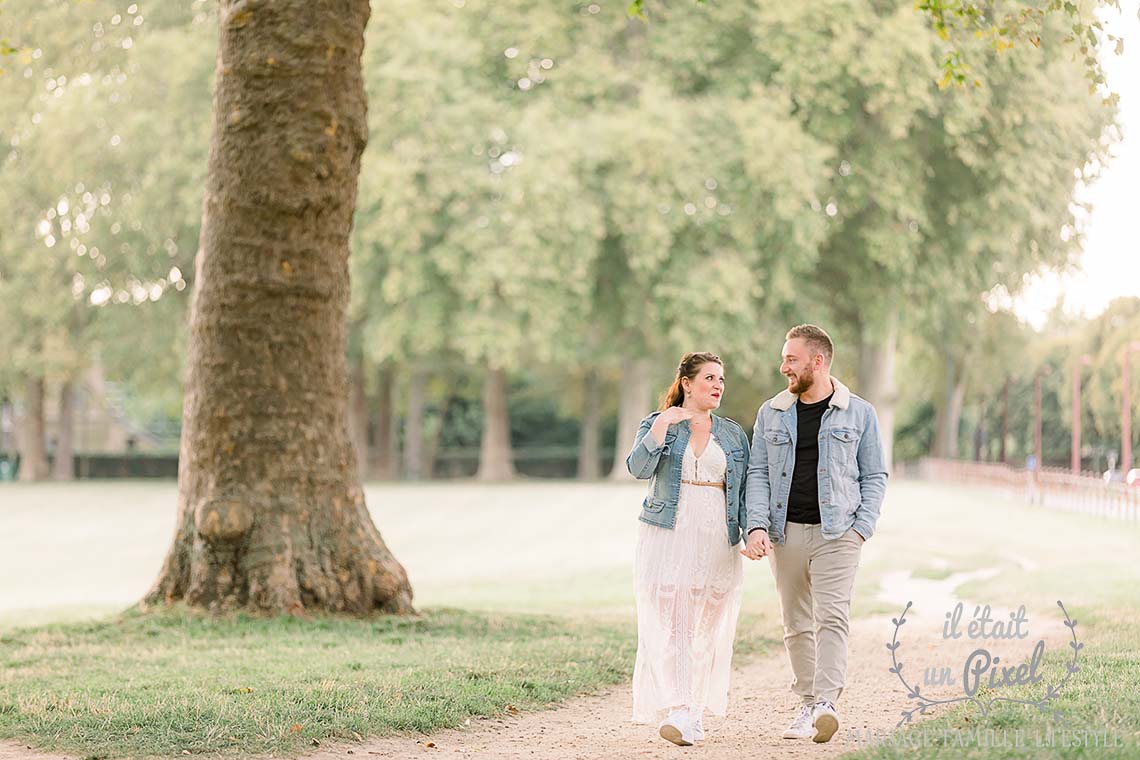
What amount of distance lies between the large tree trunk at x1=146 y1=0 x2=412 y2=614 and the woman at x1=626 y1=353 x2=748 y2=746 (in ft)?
17.8

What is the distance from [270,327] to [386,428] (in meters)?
42.1

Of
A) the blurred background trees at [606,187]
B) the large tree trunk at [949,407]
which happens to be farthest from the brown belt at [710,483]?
the large tree trunk at [949,407]

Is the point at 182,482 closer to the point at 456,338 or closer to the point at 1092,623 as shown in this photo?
the point at 1092,623

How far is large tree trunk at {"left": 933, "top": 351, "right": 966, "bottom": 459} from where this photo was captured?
187ft

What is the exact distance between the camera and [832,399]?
24.6ft

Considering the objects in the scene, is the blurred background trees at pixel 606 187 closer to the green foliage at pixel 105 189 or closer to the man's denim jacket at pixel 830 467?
the green foliage at pixel 105 189

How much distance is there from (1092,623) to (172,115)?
3573 centimetres

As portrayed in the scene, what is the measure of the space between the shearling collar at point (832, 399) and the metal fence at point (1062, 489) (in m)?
21.2

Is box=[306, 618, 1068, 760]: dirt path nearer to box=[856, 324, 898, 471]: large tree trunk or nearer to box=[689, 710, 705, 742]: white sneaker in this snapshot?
box=[689, 710, 705, 742]: white sneaker

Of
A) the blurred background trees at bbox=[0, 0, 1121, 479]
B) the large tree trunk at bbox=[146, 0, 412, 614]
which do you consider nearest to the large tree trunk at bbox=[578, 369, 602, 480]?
the blurred background trees at bbox=[0, 0, 1121, 479]

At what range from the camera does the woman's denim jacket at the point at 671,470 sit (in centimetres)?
745

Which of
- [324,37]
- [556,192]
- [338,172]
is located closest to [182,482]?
[338,172]

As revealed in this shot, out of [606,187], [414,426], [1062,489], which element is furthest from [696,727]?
[414,426]

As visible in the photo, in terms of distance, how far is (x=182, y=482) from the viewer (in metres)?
12.7
